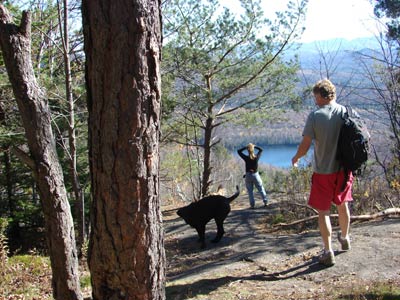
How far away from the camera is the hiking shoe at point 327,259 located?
16.6ft

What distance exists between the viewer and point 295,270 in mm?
5270

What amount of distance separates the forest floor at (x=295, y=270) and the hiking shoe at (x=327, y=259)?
A: 66 mm

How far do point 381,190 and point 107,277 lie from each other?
8.19 meters

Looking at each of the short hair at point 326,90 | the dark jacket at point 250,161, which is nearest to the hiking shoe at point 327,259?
the short hair at point 326,90

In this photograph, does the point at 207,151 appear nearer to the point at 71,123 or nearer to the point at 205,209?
the point at 205,209

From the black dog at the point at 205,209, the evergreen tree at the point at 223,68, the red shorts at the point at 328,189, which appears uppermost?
the evergreen tree at the point at 223,68

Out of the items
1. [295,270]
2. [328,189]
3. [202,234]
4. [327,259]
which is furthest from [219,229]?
[328,189]

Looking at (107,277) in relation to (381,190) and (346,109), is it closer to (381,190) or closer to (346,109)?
(346,109)

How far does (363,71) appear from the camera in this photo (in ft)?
46.1

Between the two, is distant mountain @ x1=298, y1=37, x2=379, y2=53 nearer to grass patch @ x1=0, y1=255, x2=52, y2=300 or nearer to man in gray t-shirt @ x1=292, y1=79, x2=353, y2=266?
man in gray t-shirt @ x1=292, y1=79, x2=353, y2=266

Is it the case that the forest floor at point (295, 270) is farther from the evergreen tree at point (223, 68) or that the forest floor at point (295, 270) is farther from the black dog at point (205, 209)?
the evergreen tree at point (223, 68)

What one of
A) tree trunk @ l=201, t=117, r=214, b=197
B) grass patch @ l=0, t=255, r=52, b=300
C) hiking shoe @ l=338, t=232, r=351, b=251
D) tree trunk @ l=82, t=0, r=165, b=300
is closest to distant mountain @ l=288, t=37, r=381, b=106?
tree trunk @ l=201, t=117, r=214, b=197

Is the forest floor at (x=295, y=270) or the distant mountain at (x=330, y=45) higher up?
the distant mountain at (x=330, y=45)

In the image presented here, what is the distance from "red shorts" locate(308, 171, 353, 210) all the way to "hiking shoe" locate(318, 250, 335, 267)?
584 mm
